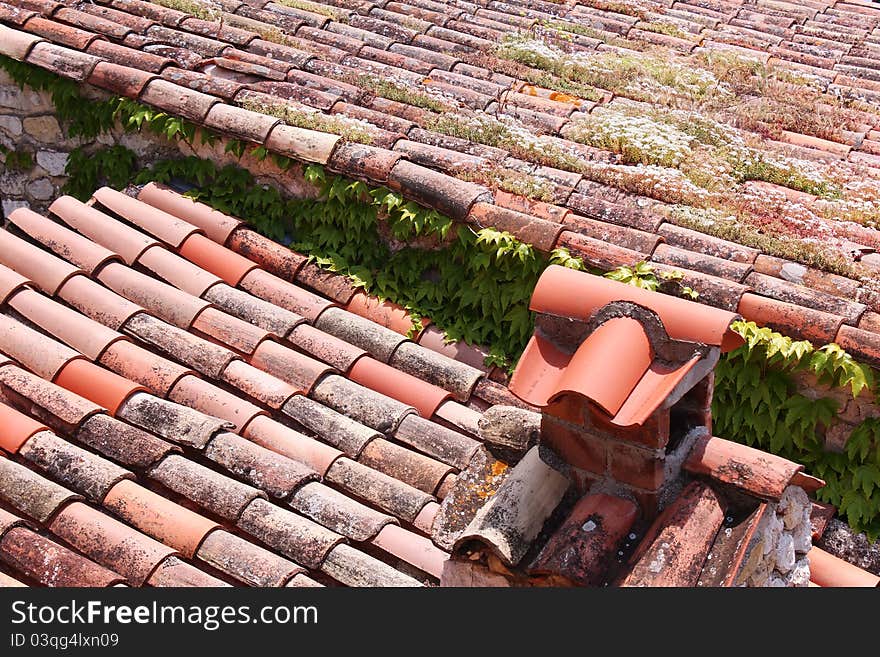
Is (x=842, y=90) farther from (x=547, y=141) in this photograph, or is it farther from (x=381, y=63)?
(x=381, y=63)

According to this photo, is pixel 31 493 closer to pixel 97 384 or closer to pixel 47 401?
pixel 47 401

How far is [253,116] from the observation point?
21.8ft

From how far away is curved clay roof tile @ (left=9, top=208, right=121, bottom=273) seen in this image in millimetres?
5980

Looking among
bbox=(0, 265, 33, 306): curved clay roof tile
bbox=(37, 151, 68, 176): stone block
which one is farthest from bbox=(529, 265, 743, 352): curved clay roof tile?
bbox=(37, 151, 68, 176): stone block

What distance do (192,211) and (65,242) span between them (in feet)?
2.72

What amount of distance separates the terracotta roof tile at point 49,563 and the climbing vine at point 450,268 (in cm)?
260

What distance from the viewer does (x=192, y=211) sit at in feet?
21.6

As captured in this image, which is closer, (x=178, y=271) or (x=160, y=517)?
(x=160, y=517)

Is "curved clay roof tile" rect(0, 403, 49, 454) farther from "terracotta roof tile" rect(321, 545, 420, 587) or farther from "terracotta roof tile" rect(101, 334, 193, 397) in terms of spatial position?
"terracotta roof tile" rect(321, 545, 420, 587)

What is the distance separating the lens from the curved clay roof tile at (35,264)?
579 cm

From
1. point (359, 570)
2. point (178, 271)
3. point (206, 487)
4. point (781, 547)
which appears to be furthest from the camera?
point (178, 271)

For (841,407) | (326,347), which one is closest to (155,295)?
(326,347)

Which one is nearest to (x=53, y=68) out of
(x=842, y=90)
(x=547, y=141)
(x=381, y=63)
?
(x=381, y=63)

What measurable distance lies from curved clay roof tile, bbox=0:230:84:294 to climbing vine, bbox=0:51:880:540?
43.8 inches
